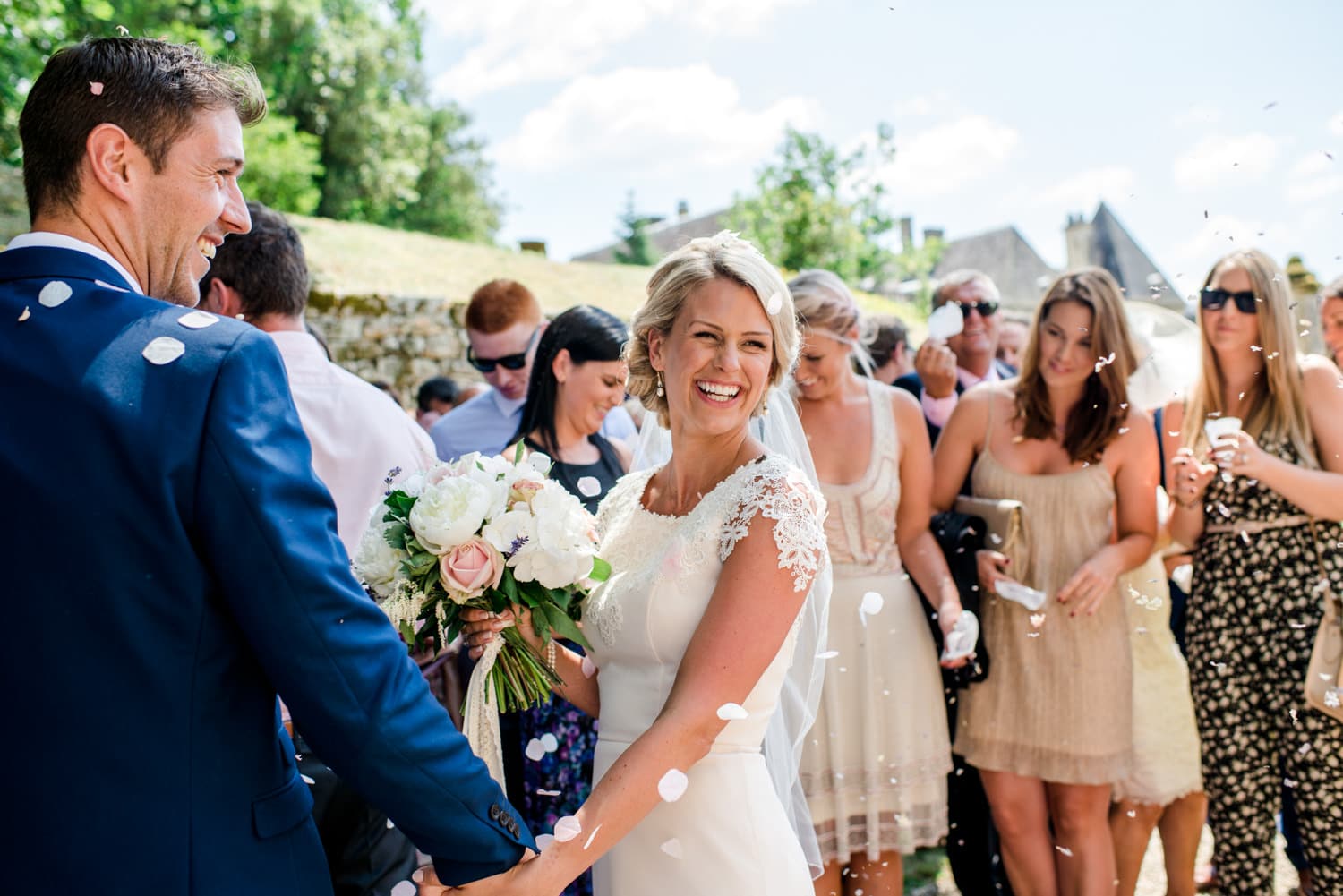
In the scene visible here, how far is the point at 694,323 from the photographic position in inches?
108

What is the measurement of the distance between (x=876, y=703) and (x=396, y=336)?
37.9ft

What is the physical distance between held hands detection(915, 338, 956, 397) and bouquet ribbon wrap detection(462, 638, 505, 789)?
349 cm

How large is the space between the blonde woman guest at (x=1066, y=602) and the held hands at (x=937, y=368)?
108cm

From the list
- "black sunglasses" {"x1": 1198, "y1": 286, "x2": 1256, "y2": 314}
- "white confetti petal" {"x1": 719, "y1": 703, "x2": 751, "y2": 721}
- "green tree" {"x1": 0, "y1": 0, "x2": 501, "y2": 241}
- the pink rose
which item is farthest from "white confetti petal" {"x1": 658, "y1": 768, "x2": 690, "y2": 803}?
"green tree" {"x1": 0, "y1": 0, "x2": 501, "y2": 241}

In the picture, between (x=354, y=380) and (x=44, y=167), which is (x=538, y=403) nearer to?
(x=354, y=380)

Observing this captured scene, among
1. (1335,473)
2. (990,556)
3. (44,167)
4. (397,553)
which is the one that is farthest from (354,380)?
(1335,473)

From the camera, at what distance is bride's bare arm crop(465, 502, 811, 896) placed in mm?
2211

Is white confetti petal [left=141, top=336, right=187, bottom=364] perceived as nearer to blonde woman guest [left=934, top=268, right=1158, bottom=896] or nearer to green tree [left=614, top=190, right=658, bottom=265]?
blonde woman guest [left=934, top=268, right=1158, bottom=896]

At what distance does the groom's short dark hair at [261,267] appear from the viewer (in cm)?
333

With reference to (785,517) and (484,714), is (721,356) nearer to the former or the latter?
(785,517)

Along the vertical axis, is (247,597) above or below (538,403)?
below

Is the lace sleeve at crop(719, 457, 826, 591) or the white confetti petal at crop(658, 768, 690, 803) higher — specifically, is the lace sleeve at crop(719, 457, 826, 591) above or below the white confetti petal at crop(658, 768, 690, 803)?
above

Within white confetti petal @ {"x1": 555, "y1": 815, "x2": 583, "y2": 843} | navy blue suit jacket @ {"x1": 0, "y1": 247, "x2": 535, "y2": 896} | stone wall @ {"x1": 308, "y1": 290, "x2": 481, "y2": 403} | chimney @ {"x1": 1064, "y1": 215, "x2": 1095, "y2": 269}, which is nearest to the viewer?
navy blue suit jacket @ {"x1": 0, "y1": 247, "x2": 535, "y2": 896}

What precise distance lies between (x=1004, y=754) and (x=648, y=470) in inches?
83.8
